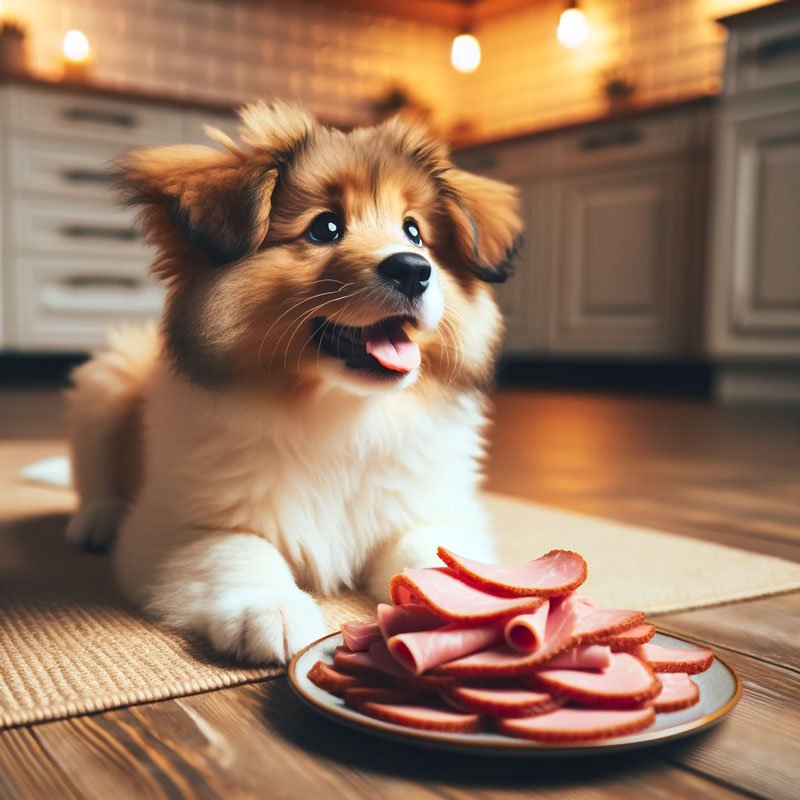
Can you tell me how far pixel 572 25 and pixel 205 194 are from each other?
5.60 meters

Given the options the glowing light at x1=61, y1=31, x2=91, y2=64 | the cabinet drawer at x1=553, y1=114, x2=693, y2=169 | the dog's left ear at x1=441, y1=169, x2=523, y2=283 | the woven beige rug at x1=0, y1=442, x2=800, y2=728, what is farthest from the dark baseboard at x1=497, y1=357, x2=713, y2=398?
the dog's left ear at x1=441, y1=169, x2=523, y2=283

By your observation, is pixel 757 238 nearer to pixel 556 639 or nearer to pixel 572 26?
pixel 572 26

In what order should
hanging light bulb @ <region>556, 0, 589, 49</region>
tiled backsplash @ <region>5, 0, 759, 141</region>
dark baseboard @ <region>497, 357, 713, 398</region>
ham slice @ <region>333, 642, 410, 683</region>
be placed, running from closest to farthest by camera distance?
ham slice @ <region>333, 642, 410, 683</region> < dark baseboard @ <region>497, 357, 713, 398</region> < tiled backsplash @ <region>5, 0, 759, 141</region> < hanging light bulb @ <region>556, 0, 589, 49</region>

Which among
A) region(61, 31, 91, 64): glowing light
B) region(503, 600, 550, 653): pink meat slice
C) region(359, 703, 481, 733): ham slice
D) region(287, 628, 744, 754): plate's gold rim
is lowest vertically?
region(287, 628, 744, 754): plate's gold rim

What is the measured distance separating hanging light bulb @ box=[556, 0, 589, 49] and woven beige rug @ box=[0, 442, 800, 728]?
4.86 metres

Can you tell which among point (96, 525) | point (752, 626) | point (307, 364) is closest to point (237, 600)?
point (307, 364)

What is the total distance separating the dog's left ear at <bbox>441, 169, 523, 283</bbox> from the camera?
4.66 feet

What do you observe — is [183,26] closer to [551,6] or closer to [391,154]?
[551,6]

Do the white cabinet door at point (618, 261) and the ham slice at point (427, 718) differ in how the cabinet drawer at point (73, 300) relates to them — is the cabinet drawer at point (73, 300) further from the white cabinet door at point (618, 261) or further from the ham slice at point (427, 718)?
the ham slice at point (427, 718)

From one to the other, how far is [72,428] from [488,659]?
131 centimetres

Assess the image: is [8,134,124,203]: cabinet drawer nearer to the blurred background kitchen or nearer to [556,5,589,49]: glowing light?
the blurred background kitchen

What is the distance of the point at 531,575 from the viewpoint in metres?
0.94

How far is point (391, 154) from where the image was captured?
4.43 feet

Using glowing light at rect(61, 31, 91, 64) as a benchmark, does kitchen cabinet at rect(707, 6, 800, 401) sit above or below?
below
